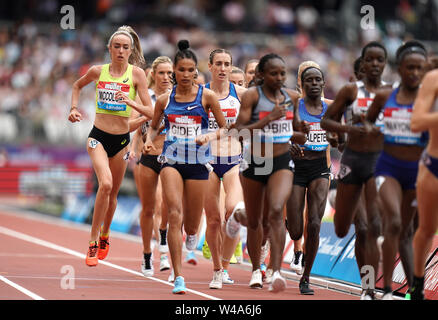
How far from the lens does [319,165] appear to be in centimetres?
1198

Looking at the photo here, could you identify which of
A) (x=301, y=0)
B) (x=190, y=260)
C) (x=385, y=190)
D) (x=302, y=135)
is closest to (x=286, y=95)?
(x=302, y=135)

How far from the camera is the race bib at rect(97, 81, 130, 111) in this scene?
1260 cm

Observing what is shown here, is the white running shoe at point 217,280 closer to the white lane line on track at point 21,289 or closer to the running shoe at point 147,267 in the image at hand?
the running shoe at point 147,267

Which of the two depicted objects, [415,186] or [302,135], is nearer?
[415,186]

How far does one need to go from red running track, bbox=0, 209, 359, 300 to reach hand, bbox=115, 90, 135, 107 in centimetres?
247

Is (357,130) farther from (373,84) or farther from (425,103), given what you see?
(425,103)

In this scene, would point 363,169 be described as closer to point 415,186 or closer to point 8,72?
point 415,186

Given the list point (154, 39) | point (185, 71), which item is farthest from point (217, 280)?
point (154, 39)

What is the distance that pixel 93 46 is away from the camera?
3278 cm

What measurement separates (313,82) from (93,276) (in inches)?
168

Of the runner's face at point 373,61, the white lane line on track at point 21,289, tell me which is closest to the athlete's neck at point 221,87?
the runner's face at point 373,61

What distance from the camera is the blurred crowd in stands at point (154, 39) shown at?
98.8 ft

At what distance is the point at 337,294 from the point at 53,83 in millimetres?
21060

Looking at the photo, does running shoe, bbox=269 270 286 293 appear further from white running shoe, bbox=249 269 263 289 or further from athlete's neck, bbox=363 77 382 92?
athlete's neck, bbox=363 77 382 92
